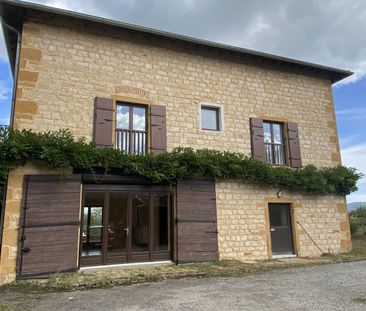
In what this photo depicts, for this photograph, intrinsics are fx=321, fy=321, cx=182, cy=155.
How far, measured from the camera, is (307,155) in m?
10.4

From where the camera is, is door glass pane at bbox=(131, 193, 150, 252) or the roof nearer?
the roof

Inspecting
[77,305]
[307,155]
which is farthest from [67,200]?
[307,155]

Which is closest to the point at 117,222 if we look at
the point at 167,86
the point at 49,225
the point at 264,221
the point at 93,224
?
the point at 93,224

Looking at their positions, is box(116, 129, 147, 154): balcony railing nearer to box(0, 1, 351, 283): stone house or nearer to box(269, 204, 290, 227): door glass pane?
box(0, 1, 351, 283): stone house

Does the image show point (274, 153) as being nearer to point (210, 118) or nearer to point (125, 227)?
point (210, 118)

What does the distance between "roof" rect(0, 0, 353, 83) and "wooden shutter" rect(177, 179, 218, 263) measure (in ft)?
13.5

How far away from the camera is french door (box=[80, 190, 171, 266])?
7.62 meters

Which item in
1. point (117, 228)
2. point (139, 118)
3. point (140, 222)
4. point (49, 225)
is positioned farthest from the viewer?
point (139, 118)

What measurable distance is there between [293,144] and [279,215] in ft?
7.50

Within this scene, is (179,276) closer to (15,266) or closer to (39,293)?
(39,293)

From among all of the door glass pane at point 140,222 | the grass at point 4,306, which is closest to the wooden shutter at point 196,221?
the door glass pane at point 140,222

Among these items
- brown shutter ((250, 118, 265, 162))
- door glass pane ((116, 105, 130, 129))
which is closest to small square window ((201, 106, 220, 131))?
brown shutter ((250, 118, 265, 162))

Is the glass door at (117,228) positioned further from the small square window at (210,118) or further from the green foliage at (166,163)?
the small square window at (210,118)

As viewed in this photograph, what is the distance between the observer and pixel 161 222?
8.34 meters
